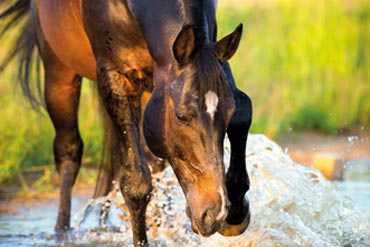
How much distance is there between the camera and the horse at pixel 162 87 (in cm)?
418

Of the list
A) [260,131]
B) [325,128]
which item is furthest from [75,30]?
A: [325,128]

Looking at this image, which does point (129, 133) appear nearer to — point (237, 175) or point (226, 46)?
point (237, 175)

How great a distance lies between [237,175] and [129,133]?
0.73m

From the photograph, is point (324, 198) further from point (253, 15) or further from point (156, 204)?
point (253, 15)

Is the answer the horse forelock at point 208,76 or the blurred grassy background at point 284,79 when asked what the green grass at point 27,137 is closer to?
the blurred grassy background at point 284,79

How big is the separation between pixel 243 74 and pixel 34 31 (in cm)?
306

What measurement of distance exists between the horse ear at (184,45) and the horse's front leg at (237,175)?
0.36 m

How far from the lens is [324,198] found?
6.11 meters

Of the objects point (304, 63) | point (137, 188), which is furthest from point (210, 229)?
point (304, 63)

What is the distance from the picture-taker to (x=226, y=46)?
13.9ft

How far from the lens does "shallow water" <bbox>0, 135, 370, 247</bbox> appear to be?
5707mm

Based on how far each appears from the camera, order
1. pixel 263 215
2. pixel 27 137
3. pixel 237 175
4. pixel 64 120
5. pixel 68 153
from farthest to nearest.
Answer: pixel 27 137, pixel 68 153, pixel 64 120, pixel 263 215, pixel 237 175

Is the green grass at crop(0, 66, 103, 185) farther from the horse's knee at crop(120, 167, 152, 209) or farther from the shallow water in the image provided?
the horse's knee at crop(120, 167, 152, 209)

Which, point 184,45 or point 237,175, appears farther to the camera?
point 237,175
